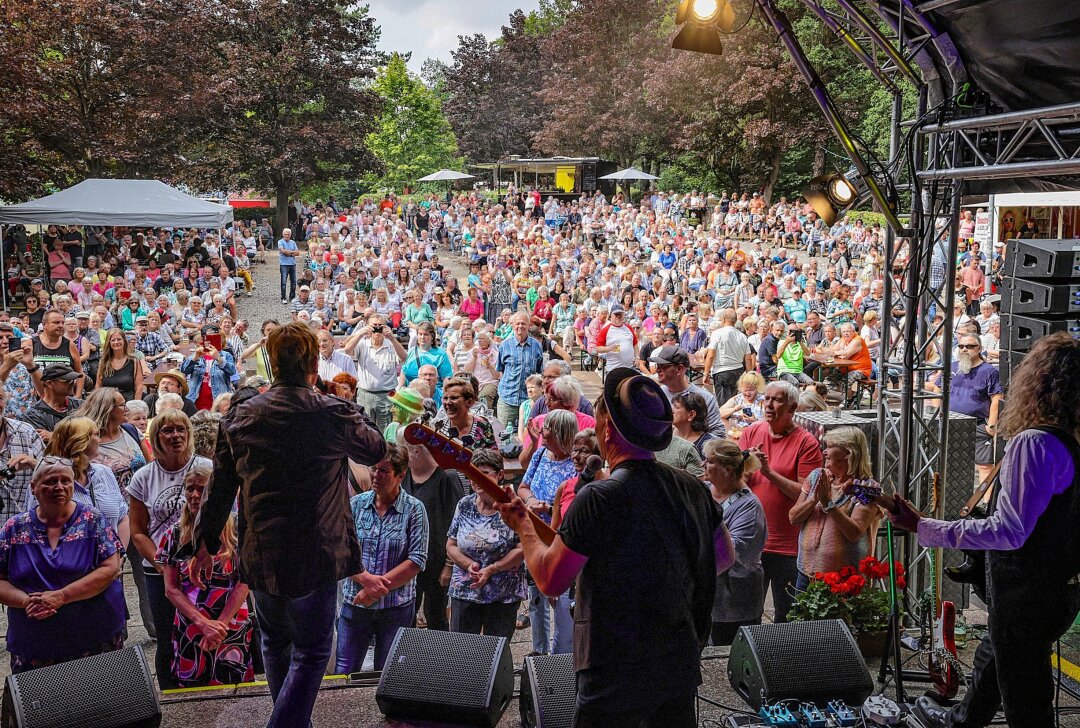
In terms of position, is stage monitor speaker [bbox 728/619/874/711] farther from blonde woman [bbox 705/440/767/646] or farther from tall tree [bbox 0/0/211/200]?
tall tree [bbox 0/0/211/200]

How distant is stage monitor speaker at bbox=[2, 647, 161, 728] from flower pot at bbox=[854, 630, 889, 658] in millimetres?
3181

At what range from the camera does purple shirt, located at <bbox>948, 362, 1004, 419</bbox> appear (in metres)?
8.74

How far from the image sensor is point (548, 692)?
3.64m

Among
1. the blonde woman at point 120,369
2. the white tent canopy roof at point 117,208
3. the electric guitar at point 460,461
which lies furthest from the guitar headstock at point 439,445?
the white tent canopy roof at point 117,208

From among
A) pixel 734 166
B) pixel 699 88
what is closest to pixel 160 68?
pixel 699 88

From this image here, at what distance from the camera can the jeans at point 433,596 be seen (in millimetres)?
5109

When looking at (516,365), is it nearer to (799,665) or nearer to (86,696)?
(799,665)

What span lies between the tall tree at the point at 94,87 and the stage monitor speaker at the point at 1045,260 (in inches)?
776

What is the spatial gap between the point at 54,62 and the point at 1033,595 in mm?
23125

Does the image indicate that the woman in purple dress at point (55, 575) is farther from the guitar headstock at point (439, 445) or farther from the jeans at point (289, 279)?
the jeans at point (289, 279)

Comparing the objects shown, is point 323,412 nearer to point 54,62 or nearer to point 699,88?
point 54,62

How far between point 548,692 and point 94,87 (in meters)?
23.0

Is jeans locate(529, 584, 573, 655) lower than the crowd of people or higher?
lower

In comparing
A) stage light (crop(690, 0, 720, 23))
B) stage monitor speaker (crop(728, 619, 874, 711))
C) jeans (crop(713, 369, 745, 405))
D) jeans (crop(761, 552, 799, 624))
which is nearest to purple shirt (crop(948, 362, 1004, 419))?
jeans (crop(713, 369, 745, 405))
